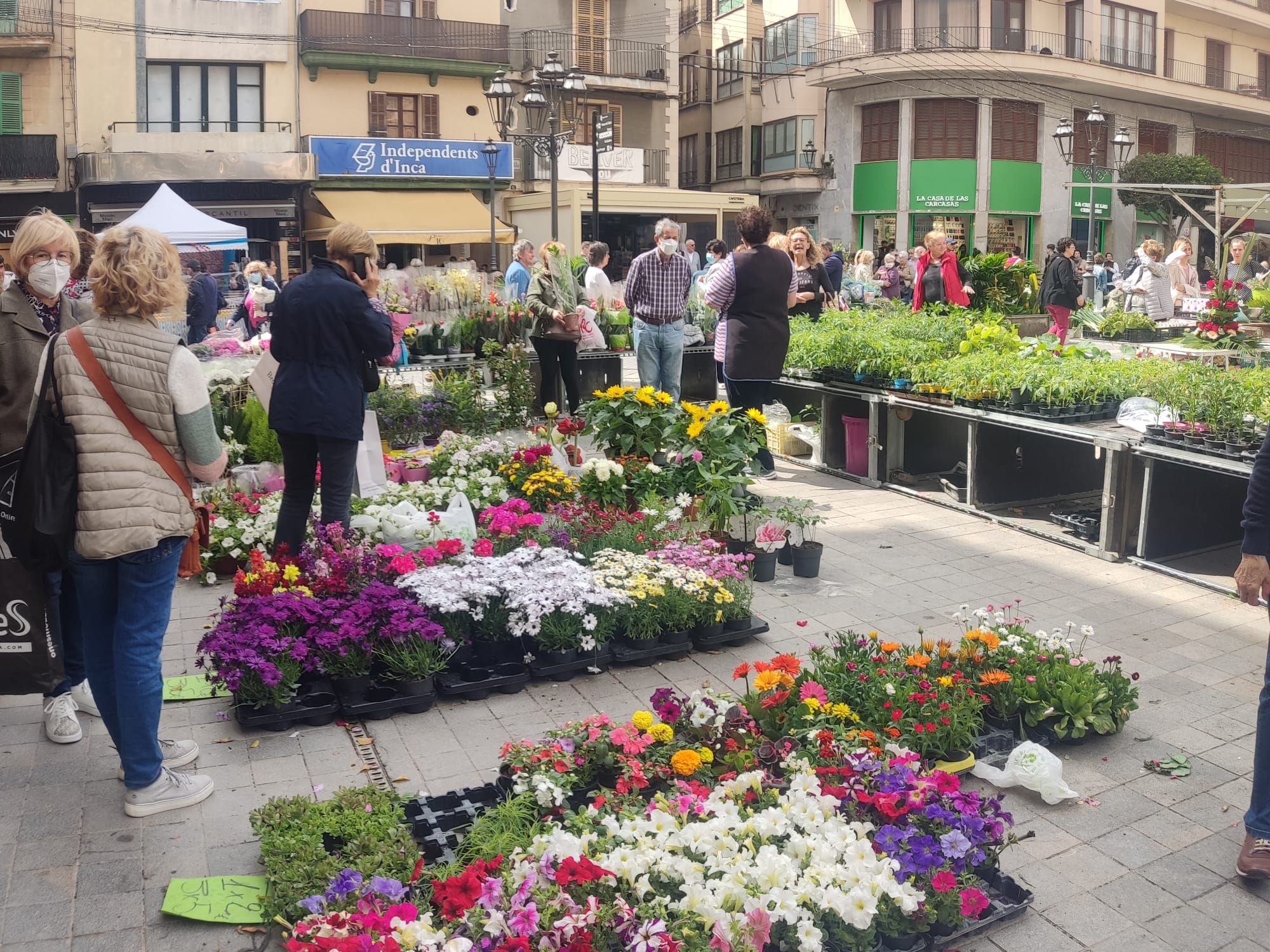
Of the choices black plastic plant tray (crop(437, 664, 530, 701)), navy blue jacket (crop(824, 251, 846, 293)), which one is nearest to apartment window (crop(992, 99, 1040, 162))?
navy blue jacket (crop(824, 251, 846, 293))

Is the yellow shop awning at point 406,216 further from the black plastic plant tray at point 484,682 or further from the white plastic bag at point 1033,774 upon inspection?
the white plastic bag at point 1033,774

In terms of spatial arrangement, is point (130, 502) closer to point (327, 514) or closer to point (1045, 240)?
point (327, 514)

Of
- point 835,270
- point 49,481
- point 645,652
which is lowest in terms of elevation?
point 645,652

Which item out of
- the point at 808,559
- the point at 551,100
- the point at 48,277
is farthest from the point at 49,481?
the point at 551,100

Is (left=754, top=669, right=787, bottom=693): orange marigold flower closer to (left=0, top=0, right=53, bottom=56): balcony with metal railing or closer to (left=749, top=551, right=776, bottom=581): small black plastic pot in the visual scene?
(left=749, top=551, right=776, bottom=581): small black plastic pot

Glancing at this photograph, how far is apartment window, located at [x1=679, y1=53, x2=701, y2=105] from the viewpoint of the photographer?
40719 millimetres

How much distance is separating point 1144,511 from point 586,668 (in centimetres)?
358

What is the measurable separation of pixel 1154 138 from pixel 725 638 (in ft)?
124

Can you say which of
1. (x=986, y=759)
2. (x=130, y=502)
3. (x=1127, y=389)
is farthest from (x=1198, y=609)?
(x=130, y=502)

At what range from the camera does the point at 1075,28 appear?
34.7m

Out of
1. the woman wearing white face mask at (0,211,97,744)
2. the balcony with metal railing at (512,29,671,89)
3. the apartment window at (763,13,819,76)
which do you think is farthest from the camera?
the apartment window at (763,13,819,76)

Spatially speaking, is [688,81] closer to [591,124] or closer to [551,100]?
[591,124]

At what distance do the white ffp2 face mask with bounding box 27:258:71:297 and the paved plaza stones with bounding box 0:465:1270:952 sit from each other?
1695mm

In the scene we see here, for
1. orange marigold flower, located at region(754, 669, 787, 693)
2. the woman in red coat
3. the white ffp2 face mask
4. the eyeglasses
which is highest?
the woman in red coat
